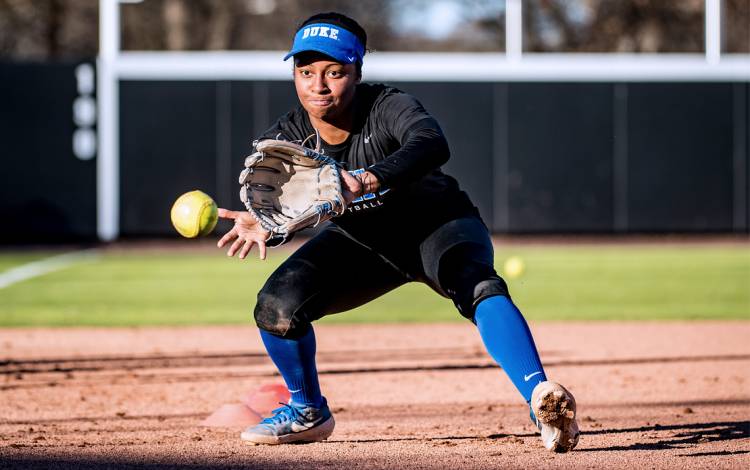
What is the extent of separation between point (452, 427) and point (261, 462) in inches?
46.7

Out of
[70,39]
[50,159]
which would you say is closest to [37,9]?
[70,39]

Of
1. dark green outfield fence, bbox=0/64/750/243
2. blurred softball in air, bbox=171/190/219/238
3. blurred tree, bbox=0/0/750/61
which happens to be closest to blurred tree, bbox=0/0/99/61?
blurred tree, bbox=0/0/750/61

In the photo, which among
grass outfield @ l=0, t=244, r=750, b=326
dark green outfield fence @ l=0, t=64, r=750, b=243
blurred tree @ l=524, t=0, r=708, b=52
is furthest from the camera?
blurred tree @ l=524, t=0, r=708, b=52

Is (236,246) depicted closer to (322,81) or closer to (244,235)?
(244,235)

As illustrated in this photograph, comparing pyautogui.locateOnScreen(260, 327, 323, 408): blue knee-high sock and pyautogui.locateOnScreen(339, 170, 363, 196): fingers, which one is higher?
pyautogui.locateOnScreen(339, 170, 363, 196): fingers

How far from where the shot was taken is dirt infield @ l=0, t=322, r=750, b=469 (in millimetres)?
4191

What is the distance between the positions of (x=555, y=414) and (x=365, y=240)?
1045mm

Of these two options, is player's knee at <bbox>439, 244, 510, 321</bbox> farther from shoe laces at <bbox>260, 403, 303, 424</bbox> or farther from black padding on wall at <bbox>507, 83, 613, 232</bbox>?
black padding on wall at <bbox>507, 83, 613, 232</bbox>

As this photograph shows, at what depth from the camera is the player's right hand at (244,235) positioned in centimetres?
400

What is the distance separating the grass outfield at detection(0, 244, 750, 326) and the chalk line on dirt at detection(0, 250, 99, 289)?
0.23 metres

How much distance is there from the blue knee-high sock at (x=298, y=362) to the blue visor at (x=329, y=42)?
1.10 m

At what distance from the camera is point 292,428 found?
175 inches

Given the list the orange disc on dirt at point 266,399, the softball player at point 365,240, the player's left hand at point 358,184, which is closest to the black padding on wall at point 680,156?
the orange disc on dirt at point 266,399

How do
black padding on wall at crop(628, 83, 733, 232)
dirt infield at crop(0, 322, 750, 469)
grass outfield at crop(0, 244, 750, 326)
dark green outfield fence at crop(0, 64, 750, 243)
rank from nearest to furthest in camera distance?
1. dirt infield at crop(0, 322, 750, 469)
2. grass outfield at crop(0, 244, 750, 326)
3. dark green outfield fence at crop(0, 64, 750, 243)
4. black padding on wall at crop(628, 83, 733, 232)
